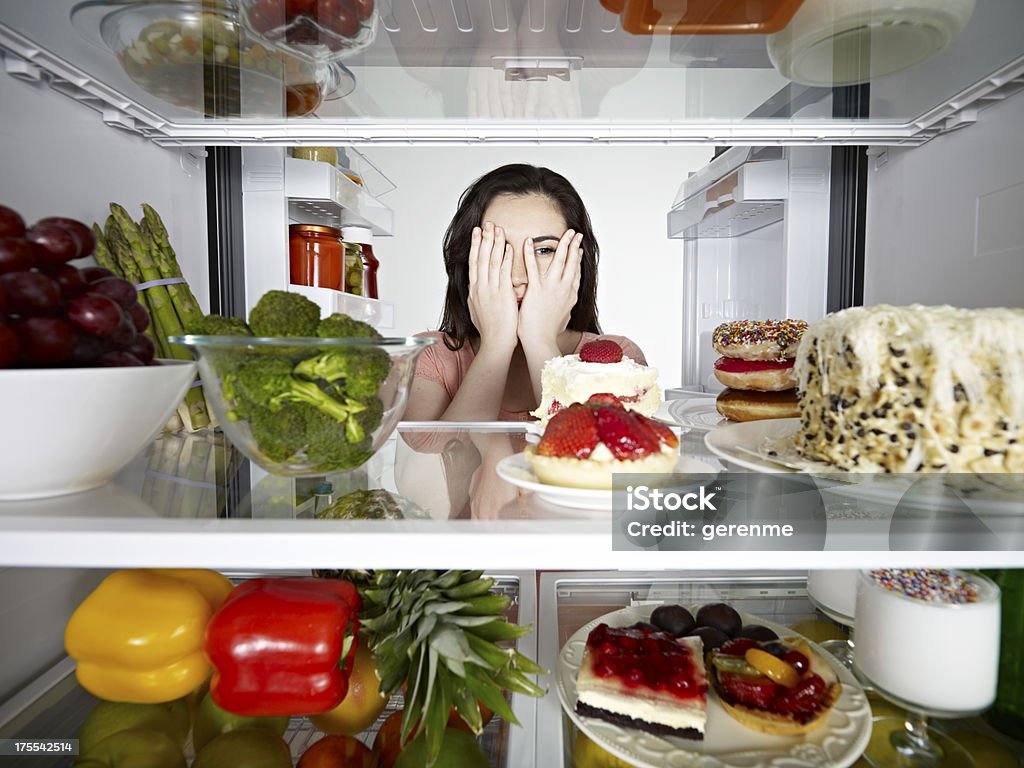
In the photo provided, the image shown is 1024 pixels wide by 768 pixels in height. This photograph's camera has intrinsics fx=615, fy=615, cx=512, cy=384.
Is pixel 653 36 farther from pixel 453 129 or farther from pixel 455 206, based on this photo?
pixel 455 206

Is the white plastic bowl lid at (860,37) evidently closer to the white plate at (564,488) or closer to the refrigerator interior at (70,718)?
the white plate at (564,488)

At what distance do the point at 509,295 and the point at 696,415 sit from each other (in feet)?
1.85

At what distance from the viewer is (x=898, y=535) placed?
0.42 meters

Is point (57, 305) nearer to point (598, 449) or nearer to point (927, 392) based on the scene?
point (598, 449)

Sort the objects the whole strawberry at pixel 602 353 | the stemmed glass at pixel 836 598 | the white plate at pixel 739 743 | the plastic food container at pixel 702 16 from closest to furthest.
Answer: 1. the white plate at pixel 739 743
2. the stemmed glass at pixel 836 598
3. the whole strawberry at pixel 602 353
4. the plastic food container at pixel 702 16

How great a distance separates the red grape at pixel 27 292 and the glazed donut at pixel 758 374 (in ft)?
2.50

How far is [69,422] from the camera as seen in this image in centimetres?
47

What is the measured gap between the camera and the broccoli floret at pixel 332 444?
499mm

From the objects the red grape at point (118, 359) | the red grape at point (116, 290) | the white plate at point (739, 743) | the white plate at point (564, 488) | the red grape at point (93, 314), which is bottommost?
the white plate at point (739, 743)

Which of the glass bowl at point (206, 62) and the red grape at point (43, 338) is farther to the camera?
the glass bowl at point (206, 62)

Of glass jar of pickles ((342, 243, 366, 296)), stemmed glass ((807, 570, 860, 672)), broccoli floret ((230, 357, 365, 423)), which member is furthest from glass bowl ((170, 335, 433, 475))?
glass jar of pickles ((342, 243, 366, 296))

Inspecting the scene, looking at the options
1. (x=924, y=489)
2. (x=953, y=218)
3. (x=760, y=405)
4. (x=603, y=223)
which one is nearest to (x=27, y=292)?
(x=924, y=489)

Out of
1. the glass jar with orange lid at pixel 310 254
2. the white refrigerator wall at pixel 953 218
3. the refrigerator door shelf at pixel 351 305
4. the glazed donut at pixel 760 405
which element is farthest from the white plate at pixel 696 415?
the glass jar with orange lid at pixel 310 254

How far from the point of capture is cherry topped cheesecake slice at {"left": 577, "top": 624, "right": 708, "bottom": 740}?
1.96 feet
